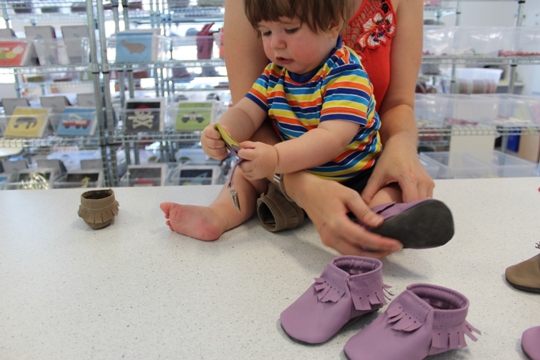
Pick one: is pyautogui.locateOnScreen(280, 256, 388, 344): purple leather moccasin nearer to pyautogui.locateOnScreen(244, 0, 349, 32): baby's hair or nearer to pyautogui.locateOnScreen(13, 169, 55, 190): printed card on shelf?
pyautogui.locateOnScreen(244, 0, 349, 32): baby's hair

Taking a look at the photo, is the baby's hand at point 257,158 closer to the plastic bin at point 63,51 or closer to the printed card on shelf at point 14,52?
the plastic bin at point 63,51

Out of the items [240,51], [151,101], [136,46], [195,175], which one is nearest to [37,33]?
[136,46]

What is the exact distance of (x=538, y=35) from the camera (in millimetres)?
2062

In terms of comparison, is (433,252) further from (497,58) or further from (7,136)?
(7,136)

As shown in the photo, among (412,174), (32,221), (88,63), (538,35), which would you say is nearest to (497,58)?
(538,35)

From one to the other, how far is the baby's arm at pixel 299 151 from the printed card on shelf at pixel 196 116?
1.30 meters

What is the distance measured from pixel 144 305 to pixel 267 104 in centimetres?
46

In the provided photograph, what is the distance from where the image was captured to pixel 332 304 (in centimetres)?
50

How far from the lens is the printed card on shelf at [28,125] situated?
6.40 feet

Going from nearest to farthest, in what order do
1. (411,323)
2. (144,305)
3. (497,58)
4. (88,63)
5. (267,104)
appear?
(411,323) < (144,305) < (267,104) < (88,63) < (497,58)

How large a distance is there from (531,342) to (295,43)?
21.1 inches

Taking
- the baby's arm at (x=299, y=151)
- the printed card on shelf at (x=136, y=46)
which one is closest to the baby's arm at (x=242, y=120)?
the baby's arm at (x=299, y=151)

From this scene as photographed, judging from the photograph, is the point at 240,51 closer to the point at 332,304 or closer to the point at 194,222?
the point at 194,222

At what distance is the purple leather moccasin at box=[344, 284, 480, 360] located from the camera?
1.42ft
